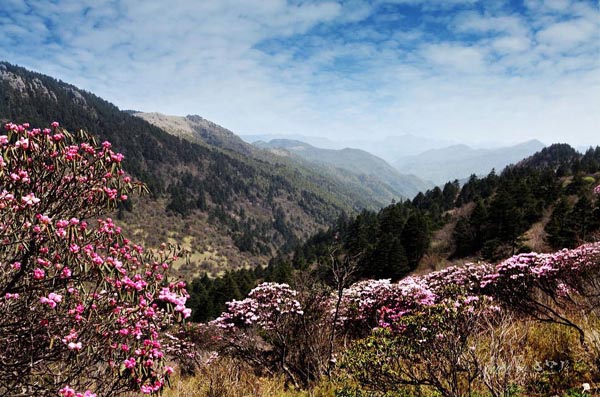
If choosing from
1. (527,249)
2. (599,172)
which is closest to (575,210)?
(527,249)

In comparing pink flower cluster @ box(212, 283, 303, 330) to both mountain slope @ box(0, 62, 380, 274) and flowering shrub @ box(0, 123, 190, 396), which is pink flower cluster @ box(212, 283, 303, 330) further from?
mountain slope @ box(0, 62, 380, 274)

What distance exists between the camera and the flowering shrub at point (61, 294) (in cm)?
350

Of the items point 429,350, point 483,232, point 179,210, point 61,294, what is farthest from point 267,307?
point 179,210

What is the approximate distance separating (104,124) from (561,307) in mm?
228512

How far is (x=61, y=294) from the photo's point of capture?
150 inches

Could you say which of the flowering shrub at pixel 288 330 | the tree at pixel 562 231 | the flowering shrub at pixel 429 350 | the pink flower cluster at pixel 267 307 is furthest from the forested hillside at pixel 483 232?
the flowering shrub at pixel 429 350

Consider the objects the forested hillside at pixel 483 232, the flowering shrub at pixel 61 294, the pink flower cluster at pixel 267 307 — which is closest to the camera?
the flowering shrub at pixel 61 294

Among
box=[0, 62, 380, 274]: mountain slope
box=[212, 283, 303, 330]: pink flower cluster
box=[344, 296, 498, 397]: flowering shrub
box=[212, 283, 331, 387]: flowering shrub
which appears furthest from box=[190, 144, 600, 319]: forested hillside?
box=[0, 62, 380, 274]: mountain slope

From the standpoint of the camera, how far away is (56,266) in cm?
373

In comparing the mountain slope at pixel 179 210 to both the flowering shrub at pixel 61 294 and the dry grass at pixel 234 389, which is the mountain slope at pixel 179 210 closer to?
the dry grass at pixel 234 389

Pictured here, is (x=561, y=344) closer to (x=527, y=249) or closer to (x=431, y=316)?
(x=431, y=316)

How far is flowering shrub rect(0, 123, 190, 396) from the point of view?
138 inches

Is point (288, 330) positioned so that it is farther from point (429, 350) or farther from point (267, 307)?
point (429, 350)

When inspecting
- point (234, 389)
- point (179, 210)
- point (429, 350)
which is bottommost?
point (234, 389)
